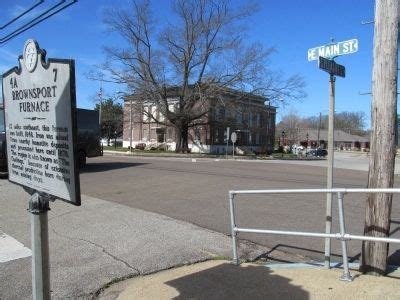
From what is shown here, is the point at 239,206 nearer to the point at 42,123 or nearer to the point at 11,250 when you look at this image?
the point at 11,250

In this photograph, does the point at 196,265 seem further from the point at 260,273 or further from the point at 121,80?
the point at 121,80

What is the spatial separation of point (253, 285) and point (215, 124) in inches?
2022

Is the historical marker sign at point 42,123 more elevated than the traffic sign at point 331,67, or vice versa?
the traffic sign at point 331,67

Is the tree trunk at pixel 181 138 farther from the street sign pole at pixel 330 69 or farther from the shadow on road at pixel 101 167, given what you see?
the street sign pole at pixel 330 69

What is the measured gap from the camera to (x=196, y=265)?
19.4 feet

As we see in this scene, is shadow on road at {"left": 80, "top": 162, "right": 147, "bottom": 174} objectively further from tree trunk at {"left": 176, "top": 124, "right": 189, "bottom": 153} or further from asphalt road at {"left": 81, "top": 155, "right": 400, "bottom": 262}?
tree trunk at {"left": 176, "top": 124, "right": 189, "bottom": 153}

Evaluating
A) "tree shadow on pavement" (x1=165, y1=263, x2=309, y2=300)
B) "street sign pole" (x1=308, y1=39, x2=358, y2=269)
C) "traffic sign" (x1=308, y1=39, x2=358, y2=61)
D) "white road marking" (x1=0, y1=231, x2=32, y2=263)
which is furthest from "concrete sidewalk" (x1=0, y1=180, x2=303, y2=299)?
"traffic sign" (x1=308, y1=39, x2=358, y2=61)

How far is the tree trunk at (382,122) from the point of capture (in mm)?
5012

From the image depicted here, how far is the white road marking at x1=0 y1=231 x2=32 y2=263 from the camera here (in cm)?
634

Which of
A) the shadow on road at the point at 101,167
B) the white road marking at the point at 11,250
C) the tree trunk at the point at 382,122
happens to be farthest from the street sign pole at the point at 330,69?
the shadow on road at the point at 101,167

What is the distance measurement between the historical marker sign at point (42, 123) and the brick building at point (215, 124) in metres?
42.2

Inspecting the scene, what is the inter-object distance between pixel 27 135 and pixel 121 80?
44.7 meters

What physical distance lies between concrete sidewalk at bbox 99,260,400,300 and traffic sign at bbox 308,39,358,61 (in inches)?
98.3

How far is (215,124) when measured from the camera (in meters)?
56.0
